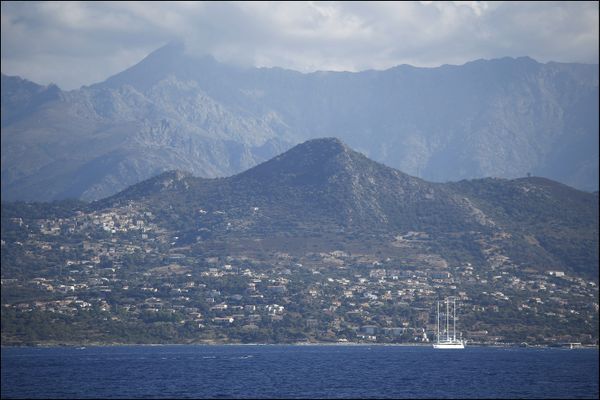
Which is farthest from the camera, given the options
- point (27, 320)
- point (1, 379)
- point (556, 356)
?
point (27, 320)

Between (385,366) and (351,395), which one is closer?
(351,395)

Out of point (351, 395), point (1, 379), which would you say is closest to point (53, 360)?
point (1, 379)

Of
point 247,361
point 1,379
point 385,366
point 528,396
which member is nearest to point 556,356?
point 385,366

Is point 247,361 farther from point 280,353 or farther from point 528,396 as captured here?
point 528,396

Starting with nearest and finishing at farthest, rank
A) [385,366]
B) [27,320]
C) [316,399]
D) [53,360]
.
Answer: [316,399], [385,366], [53,360], [27,320]

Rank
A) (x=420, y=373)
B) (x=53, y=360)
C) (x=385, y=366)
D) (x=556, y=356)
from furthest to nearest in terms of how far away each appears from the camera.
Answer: (x=556, y=356)
(x=53, y=360)
(x=385, y=366)
(x=420, y=373)

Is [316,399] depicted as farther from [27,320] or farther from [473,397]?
[27,320]
